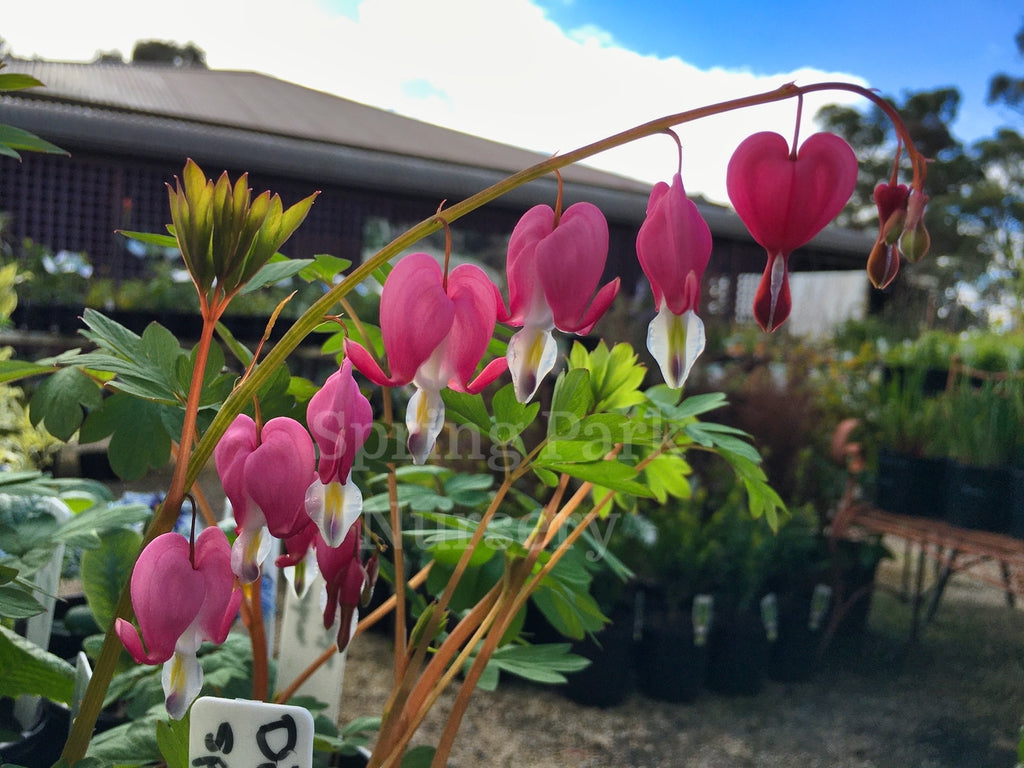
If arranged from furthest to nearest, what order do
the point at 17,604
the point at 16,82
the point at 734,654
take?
the point at 734,654
the point at 16,82
the point at 17,604

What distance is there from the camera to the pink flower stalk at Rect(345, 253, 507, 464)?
0.47 metres

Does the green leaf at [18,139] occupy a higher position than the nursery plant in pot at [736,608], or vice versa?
the green leaf at [18,139]

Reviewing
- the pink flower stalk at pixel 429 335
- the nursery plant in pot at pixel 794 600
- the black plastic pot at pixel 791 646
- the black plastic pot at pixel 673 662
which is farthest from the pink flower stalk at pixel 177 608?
the black plastic pot at pixel 791 646

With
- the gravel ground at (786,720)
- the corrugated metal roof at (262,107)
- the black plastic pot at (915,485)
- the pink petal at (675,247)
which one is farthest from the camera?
the corrugated metal roof at (262,107)

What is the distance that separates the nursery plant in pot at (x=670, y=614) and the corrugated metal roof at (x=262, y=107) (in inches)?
171

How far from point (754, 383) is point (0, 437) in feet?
8.46

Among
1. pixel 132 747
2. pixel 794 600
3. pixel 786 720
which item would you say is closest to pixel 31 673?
pixel 132 747

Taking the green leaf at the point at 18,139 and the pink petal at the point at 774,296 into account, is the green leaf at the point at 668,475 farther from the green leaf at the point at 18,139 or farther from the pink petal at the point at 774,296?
the green leaf at the point at 18,139

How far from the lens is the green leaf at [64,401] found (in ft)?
2.32

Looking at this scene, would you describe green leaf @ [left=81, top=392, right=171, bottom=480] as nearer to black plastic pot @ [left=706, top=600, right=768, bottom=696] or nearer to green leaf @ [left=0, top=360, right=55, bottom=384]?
green leaf @ [left=0, top=360, right=55, bottom=384]

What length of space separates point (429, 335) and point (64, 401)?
1.39ft

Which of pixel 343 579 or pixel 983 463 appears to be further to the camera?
pixel 983 463

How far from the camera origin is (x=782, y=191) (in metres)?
0.46

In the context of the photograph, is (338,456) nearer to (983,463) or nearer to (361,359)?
(361,359)
